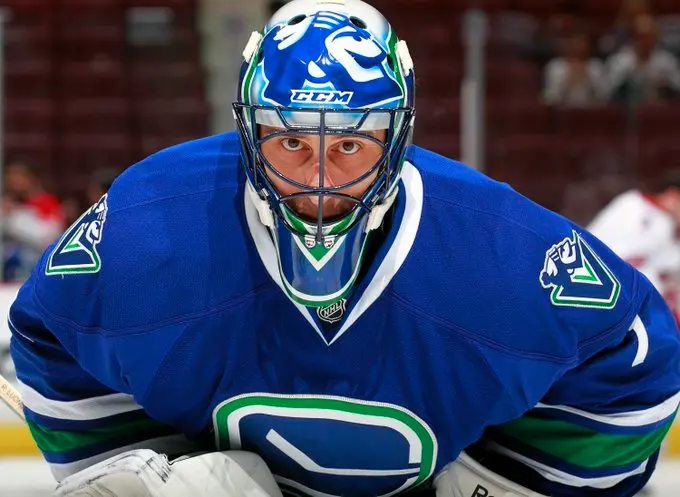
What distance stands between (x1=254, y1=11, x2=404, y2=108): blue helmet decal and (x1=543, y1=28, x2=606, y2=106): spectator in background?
329cm

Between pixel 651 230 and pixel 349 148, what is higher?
pixel 349 148

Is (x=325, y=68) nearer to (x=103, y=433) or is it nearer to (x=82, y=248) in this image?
(x=82, y=248)

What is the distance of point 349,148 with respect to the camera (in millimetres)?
1749

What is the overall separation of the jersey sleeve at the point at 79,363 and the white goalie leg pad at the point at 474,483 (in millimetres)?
430

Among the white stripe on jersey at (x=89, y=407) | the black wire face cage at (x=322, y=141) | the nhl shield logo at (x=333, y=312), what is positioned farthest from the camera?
the white stripe on jersey at (x=89, y=407)

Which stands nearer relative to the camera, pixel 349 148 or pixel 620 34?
pixel 349 148

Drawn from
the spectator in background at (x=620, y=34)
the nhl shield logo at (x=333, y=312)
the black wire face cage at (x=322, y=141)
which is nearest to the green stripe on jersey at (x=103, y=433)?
the nhl shield logo at (x=333, y=312)

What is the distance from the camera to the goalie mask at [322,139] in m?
1.72

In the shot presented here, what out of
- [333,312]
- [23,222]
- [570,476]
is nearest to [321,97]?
[333,312]

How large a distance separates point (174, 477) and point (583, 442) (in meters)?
0.69

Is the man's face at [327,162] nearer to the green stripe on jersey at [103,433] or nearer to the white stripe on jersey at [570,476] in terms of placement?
the green stripe on jersey at [103,433]

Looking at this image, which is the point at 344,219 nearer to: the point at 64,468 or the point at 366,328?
the point at 366,328

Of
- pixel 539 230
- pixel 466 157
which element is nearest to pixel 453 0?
pixel 466 157

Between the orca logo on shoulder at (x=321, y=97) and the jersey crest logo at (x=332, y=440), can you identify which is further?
the jersey crest logo at (x=332, y=440)
